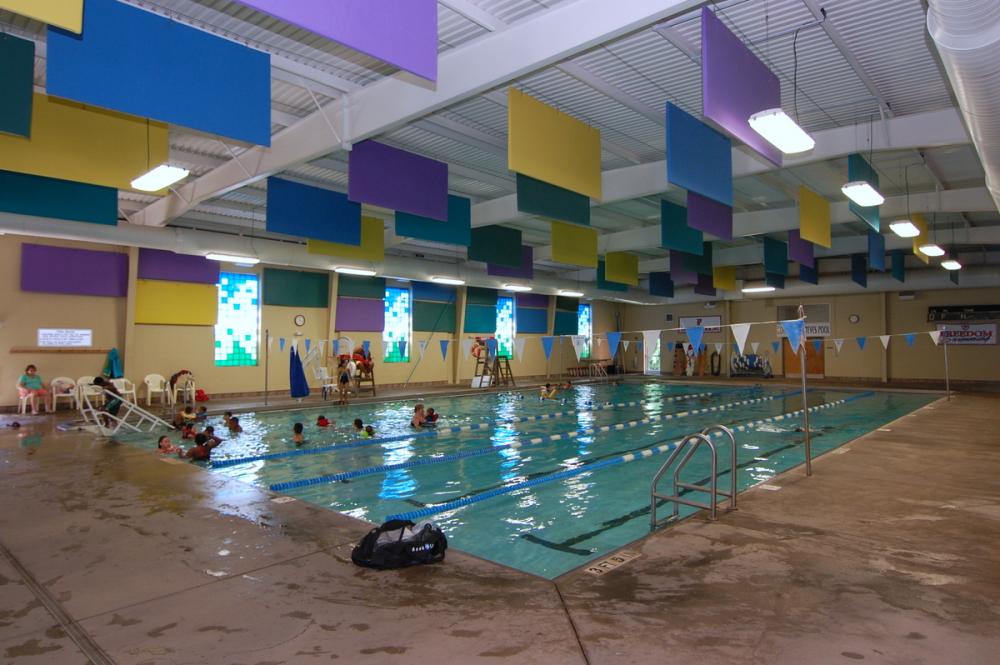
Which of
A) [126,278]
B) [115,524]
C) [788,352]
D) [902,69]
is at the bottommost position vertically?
[115,524]

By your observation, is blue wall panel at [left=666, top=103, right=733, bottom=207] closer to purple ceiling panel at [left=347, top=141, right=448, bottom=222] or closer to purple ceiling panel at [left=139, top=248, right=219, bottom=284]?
purple ceiling panel at [left=347, top=141, right=448, bottom=222]

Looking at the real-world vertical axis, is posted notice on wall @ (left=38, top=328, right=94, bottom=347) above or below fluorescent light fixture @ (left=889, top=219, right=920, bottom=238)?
below

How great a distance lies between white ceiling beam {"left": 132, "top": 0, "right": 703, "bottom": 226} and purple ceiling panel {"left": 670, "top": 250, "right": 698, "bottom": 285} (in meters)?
10.8

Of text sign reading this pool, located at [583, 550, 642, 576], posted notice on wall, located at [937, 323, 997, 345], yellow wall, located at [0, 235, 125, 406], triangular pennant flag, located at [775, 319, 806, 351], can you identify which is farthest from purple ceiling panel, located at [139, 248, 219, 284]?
posted notice on wall, located at [937, 323, 997, 345]

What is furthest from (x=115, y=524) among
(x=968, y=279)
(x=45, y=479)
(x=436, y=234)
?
(x=968, y=279)

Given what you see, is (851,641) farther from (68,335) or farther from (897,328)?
(897,328)

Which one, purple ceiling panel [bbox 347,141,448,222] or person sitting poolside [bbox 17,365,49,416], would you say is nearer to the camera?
purple ceiling panel [bbox 347,141,448,222]

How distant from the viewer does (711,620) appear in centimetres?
323

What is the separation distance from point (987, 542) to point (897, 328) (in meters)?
22.2

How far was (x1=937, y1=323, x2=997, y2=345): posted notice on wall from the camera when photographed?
21.2 m

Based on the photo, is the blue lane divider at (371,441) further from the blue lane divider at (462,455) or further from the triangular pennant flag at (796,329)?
the triangular pennant flag at (796,329)

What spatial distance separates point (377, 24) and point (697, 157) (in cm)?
513

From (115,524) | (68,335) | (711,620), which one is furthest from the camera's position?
(68,335)

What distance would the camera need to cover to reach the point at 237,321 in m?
16.7
